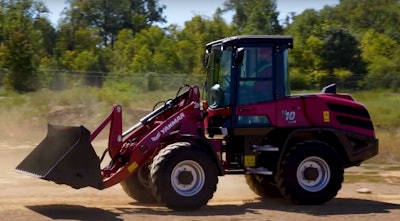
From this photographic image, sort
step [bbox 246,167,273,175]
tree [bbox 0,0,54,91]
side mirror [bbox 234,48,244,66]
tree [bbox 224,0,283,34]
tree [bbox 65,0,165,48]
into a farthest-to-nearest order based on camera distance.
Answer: tree [bbox 65,0,165,48], tree [bbox 224,0,283,34], tree [bbox 0,0,54,91], step [bbox 246,167,273,175], side mirror [bbox 234,48,244,66]

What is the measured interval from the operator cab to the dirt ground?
147 centimetres

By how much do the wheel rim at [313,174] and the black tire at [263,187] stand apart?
953mm

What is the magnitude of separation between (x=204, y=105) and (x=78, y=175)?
276 centimetres

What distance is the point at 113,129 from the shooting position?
12852 millimetres

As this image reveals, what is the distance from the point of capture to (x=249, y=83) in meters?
13.4

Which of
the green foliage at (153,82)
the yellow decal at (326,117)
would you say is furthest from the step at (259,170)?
the green foliage at (153,82)

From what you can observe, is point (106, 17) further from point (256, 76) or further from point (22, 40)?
point (256, 76)

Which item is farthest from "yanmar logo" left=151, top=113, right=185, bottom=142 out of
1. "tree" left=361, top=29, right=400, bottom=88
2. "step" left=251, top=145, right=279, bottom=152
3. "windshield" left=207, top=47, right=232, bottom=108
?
"tree" left=361, top=29, right=400, bottom=88

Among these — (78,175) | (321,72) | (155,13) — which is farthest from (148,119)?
(155,13)

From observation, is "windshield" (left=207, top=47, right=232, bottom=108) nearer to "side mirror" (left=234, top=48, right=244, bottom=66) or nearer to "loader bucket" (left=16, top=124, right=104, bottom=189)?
"side mirror" (left=234, top=48, right=244, bottom=66)

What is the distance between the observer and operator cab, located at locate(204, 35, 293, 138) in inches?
524

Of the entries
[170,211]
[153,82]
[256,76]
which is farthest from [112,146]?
[153,82]

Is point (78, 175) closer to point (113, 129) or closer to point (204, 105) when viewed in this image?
point (113, 129)

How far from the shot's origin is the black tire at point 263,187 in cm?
1453
